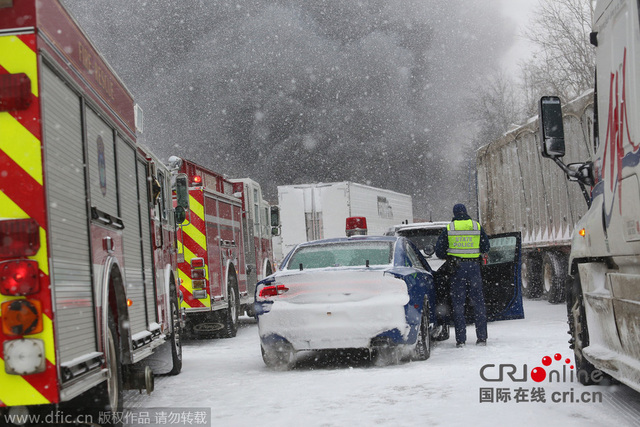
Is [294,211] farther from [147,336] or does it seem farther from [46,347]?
[46,347]

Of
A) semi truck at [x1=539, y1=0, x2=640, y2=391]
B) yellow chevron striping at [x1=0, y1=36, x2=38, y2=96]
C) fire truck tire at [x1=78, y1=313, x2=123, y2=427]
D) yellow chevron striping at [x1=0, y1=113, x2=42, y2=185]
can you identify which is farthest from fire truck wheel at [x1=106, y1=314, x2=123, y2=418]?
semi truck at [x1=539, y1=0, x2=640, y2=391]

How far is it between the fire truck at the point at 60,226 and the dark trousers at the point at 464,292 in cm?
458

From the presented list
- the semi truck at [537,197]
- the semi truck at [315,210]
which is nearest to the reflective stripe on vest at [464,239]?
the semi truck at [537,197]

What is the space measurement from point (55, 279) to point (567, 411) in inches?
136

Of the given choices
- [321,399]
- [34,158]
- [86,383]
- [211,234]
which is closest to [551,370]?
[321,399]

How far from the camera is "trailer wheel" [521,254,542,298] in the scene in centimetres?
1895

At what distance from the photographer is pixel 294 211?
3030 centimetres

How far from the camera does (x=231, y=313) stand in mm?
13664

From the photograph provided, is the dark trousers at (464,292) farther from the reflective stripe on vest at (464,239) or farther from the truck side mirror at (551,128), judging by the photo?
the truck side mirror at (551,128)

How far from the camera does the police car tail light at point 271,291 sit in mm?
8527

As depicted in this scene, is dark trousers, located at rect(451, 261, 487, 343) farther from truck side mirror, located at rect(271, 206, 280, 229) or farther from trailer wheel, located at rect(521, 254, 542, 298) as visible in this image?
truck side mirror, located at rect(271, 206, 280, 229)

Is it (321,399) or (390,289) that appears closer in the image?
(321,399)

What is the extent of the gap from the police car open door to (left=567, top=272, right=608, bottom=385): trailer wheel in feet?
14.0

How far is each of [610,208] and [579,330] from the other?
1.59m
